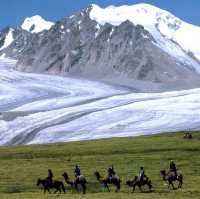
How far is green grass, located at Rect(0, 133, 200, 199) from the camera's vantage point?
4622cm

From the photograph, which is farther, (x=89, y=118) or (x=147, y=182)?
(x=89, y=118)

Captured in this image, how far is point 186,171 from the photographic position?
59906 millimetres

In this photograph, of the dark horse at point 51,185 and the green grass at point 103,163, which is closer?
the green grass at point 103,163

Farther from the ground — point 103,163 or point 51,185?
point 103,163

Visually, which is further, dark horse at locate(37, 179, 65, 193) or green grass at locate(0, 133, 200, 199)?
dark horse at locate(37, 179, 65, 193)

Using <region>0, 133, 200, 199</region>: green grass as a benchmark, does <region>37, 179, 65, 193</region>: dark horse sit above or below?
below

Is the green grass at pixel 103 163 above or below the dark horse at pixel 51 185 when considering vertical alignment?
above

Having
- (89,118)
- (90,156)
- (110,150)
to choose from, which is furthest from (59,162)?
(89,118)

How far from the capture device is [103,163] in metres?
68.1

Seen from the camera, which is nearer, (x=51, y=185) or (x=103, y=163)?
(x=51, y=185)

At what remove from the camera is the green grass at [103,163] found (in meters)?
46.2

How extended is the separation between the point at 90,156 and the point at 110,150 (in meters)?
5.67

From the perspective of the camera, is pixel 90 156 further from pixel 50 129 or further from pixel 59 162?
pixel 50 129

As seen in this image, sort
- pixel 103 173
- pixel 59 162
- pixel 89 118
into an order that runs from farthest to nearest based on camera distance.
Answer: pixel 89 118 → pixel 59 162 → pixel 103 173
